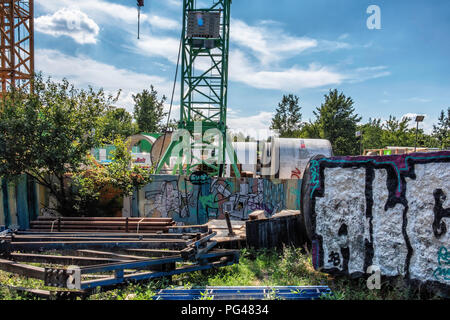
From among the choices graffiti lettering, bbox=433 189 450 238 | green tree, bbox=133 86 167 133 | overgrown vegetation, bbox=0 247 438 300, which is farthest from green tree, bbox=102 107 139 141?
graffiti lettering, bbox=433 189 450 238

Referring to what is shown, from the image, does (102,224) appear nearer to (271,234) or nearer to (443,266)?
(271,234)

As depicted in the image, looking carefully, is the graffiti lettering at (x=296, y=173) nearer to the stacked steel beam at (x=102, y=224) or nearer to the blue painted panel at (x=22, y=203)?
the stacked steel beam at (x=102, y=224)

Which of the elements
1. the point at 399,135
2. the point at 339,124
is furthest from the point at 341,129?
the point at 399,135

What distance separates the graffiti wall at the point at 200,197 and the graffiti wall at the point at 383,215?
5.35 m

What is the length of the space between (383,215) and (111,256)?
5099mm

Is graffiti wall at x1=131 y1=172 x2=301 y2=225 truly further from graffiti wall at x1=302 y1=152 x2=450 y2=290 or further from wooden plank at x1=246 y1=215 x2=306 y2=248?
graffiti wall at x1=302 y1=152 x2=450 y2=290

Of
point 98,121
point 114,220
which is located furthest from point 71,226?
point 98,121

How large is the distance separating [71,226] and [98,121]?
360 centimetres

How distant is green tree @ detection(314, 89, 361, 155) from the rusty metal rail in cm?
2932

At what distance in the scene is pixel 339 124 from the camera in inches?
1325

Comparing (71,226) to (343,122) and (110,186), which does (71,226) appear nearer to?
(110,186)

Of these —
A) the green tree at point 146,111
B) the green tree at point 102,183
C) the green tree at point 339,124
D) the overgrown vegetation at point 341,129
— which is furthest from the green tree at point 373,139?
the green tree at point 102,183

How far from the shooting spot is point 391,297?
16.5ft

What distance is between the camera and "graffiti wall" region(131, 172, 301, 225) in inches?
450
